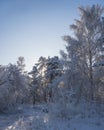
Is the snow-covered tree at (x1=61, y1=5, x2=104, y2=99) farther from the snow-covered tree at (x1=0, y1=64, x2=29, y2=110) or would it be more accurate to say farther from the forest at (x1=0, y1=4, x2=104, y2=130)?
Result: the snow-covered tree at (x1=0, y1=64, x2=29, y2=110)

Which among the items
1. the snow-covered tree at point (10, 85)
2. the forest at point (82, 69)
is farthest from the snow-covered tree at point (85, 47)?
the snow-covered tree at point (10, 85)

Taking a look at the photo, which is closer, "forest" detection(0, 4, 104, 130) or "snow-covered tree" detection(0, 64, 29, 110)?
"forest" detection(0, 4, 104, 130)

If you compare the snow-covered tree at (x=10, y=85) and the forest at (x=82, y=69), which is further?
the snow-covered tree at (x=10, y=85)

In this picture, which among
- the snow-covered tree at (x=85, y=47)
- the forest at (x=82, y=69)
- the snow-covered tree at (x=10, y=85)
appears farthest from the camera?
the snow-covered tree at (x=10, y=85)

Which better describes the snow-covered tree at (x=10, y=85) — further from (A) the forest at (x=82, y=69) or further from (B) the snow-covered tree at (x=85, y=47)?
(B) the snow-covered tree at (x=85, y=47)

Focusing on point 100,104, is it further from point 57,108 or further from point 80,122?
point 80,122

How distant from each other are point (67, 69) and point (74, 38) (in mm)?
4241

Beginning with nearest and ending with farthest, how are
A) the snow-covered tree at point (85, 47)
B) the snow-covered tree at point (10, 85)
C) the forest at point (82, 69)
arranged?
the forest at point (82, 69), the snow-covered tree at point (85, 47), the snow-covered tree at point (10, 85)

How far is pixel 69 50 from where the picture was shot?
2781 centimetres

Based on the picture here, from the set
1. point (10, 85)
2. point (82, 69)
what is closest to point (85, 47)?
point (82, 69)

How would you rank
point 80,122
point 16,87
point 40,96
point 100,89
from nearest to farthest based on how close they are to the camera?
point 80,122 < point 100,89 < point 16,87 < point 40,96

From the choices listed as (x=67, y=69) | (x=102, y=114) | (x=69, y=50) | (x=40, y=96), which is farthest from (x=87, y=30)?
(x=40, y=96)

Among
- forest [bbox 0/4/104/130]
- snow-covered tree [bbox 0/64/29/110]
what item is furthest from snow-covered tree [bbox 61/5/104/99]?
snow-covered tree [bbox 0/64/29/110]

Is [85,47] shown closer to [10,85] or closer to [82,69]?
[82,69]
